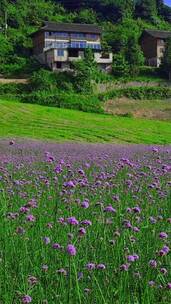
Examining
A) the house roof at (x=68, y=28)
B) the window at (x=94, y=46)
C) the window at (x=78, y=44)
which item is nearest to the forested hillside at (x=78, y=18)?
the window at (x=94, y=46)

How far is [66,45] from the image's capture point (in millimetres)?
68438

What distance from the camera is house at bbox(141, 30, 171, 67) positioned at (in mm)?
75750

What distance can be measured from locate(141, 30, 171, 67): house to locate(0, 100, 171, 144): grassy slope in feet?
139

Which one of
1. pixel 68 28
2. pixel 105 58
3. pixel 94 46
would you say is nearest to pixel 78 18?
pixel 68 28

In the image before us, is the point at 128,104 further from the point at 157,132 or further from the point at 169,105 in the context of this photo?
the point at 157,132

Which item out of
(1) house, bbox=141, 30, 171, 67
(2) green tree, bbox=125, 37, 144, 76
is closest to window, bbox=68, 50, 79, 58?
(2) green tree, bbox=125, 37, 144, 76

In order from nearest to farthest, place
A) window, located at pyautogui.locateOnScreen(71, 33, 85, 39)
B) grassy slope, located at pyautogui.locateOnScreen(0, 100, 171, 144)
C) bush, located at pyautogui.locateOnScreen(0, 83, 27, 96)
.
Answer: grassy slope, located at pyautogui.locateOnScreen(0, 100, 171, 144), bush, located at pyautogui.locateOnScreen(0, 83, 27, 96), window, located at pyautogui.locateOnScreen(71, 33, 85, 39)

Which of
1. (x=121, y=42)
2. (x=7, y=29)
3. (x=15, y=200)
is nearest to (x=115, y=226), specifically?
(x=15, y=200)

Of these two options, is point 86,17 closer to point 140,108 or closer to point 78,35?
point 78,35

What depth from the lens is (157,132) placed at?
2938 centimetres

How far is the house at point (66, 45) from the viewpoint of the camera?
65.8 meters

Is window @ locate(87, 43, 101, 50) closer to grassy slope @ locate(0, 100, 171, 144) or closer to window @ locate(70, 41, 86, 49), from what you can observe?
window @ locate(70, 41, 86, 49)

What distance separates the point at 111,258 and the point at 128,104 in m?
41.9

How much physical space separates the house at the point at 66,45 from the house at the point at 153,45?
753 cm
